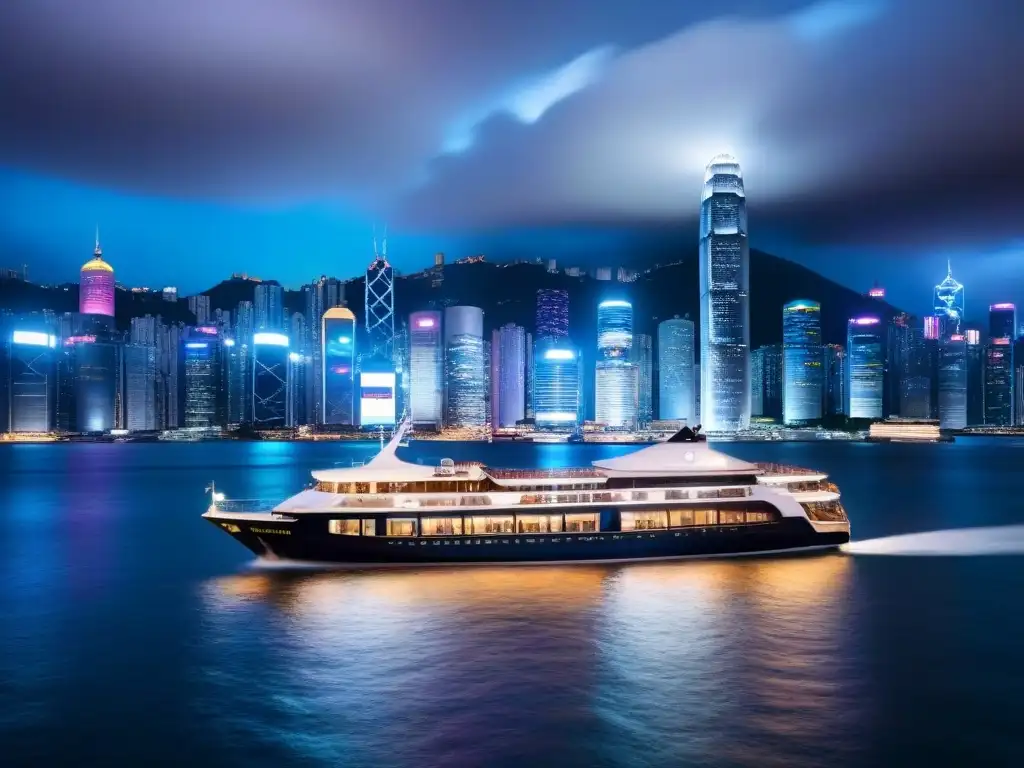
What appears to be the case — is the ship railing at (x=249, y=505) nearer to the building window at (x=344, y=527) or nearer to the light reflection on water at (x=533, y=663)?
the light reflection on water at (x=533, y=663)

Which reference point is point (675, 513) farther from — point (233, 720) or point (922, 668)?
point (233, 720)

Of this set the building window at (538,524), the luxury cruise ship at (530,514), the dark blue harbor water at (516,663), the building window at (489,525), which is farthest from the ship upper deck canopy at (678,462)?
the building window at (489,525)

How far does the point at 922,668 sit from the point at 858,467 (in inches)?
3844

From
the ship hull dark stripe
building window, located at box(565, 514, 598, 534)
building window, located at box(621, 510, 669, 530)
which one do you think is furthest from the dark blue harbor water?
building window, located at box(621, 510, 669, 530)

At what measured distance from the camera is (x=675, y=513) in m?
33.7

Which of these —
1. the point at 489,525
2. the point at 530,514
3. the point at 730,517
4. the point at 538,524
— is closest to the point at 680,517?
the point at 730,517

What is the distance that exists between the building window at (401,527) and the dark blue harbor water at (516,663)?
1721mm

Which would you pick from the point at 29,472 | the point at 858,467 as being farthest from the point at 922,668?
the point at 29,472

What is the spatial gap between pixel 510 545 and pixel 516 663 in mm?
10533

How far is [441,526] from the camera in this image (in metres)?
32.1

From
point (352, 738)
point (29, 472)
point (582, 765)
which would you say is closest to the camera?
point (582, 765)

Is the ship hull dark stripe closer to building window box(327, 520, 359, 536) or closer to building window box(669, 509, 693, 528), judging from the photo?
building window box(327, 520, 359, 536)

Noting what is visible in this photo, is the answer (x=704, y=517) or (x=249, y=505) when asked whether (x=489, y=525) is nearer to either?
(x=704, y=517)

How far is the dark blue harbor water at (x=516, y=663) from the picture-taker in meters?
17.1
